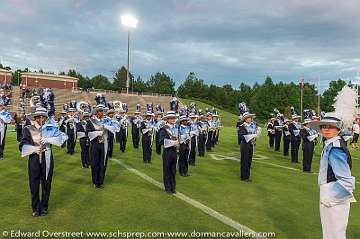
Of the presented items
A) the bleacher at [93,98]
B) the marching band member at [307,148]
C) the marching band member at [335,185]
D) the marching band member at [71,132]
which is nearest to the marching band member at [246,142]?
the marching band member at [307,148]

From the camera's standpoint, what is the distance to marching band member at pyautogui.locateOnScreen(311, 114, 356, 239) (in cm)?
521

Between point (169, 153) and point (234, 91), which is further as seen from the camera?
point (234, 91)

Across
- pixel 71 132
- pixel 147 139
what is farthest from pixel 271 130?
pixel 71 132

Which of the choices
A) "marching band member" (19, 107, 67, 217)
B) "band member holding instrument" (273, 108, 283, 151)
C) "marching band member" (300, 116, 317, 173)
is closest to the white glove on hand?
"marching band member" (19, 107, 67, 217)

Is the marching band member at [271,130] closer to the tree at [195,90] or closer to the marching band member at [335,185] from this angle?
the marching band member at [335,185]

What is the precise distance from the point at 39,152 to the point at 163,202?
2945 millimetres

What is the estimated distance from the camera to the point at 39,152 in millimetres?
7895

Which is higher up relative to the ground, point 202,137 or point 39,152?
point 39,152

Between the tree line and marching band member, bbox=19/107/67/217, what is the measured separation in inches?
2764

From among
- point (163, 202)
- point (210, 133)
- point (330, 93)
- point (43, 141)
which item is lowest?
point (163, 202)

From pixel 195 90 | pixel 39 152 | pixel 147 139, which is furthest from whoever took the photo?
pixel 195 90

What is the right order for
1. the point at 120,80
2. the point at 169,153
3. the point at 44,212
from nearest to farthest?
the point at 44,212 < the point at 169,153 < the point at 120,80

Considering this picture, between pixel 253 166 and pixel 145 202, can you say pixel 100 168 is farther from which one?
pixel 253 166

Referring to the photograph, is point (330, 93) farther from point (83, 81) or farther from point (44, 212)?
point (44, 212)
